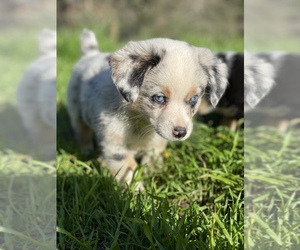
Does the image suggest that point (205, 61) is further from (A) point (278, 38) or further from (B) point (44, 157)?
(A) point (278, 38)

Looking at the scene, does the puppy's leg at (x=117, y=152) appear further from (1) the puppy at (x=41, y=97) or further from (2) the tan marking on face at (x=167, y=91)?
(1) the puppy at (x=41, y=97)

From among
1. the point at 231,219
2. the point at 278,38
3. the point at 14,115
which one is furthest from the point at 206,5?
the point at 231,219

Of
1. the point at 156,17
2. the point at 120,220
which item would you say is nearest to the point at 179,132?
the point at 120,220

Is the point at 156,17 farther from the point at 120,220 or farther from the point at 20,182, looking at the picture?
the point at 120,220

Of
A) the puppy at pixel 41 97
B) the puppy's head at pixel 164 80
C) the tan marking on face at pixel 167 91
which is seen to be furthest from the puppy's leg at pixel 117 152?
the puppy at pixel 41 97

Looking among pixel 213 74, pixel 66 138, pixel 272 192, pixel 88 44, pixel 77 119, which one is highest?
pixel 88 44

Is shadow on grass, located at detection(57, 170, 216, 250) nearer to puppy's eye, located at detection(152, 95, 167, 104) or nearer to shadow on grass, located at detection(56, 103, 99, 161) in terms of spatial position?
puppy's eye, located at detection(152, 95, 167, 104)
